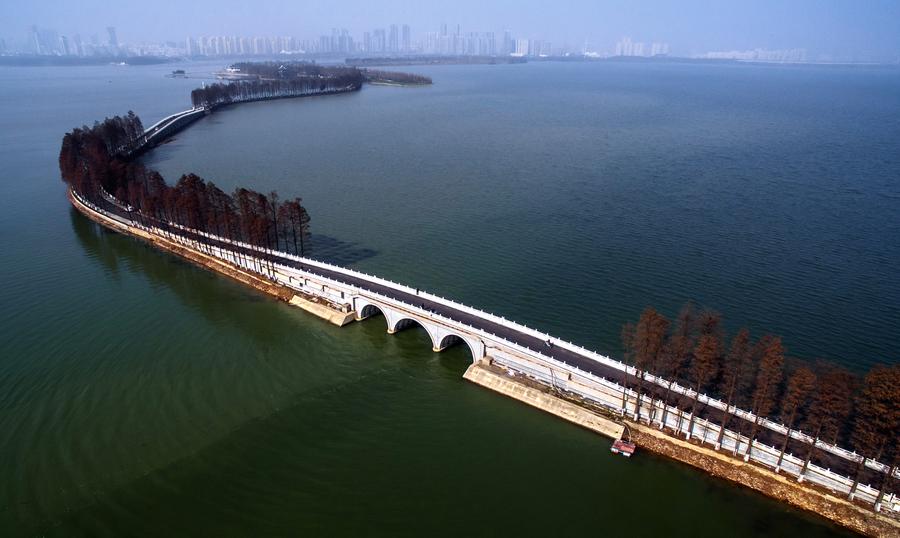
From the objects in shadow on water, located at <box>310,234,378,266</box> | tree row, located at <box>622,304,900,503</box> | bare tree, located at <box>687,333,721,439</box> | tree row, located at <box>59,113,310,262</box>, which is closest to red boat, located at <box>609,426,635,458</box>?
tree row, located at <box>622,304,900,503</box>

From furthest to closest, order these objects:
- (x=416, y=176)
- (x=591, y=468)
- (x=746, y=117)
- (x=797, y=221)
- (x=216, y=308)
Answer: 1. (x=746, y=117)
2. (x=416, y=176)
3. (x=797, y=221)
4. (x=216, y=308)
5. (x=591, y=468)

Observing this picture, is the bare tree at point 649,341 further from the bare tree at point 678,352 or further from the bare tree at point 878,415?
the bare tree at point 878,415

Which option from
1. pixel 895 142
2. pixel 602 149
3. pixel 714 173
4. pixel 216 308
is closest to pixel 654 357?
pixel 216 308

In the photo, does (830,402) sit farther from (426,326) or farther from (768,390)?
(426,326)

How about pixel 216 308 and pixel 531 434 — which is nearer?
pixel 531 434

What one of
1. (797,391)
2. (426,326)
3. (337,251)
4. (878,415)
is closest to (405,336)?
(426,326)

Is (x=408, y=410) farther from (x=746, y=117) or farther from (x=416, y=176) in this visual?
(x=746, y=117)

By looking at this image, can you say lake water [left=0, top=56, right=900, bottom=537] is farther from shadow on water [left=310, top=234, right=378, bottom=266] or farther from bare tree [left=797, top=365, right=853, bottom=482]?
bare tree [left=797, top=365, right=853, bottom=482]

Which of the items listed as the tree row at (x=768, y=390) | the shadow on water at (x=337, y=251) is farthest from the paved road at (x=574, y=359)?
the shadow on water at (x=337, y=251)
